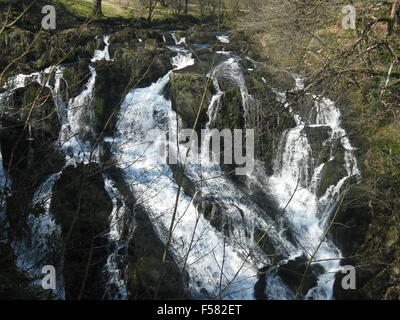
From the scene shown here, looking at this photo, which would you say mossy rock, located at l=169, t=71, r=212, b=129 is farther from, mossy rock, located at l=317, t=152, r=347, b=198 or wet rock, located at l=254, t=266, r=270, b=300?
wet rock, located at l=254, t=266, r=270, b=300

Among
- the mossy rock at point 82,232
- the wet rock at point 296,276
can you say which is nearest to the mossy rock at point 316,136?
the wet rock at point 296,276

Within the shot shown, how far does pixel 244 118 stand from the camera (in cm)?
1245

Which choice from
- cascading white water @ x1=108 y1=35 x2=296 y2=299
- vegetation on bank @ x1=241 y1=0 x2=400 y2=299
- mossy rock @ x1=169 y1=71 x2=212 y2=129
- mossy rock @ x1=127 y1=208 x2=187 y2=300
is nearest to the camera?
mossy rock @ x1=127 y1=208 x2=187 y2=300

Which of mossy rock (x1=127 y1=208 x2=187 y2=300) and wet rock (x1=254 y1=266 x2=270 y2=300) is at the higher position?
mossy rock (x1=127 y1=208 x2=187 y2=300)

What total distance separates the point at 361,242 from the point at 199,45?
1096 centimetres

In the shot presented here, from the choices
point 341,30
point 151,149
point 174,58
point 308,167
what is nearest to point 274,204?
point 308,167

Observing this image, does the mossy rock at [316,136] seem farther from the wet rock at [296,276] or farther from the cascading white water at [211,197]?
the wet rock at [296,276]

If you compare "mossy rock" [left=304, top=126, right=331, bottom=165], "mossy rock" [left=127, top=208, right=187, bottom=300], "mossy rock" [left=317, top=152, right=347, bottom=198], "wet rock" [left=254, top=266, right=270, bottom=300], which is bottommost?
"wet rock" [left=254, top=266, right=270, bottom=300]

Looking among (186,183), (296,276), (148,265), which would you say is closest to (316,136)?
(186,183)

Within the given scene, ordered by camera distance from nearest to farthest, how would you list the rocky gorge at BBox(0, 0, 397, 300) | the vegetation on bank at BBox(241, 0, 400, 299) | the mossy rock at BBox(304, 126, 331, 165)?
1. the vegetation on bank at BBox(241, 0, 400, 299)
2. the rocky gorge at BBox(0, 0, 397, 300)
3. the mossy rock at BBox(304, 126, 331, 165)

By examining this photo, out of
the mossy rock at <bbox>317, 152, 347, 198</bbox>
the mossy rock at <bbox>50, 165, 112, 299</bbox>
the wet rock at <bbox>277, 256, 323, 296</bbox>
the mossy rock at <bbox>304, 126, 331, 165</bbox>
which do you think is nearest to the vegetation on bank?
the mossy rock at <bbox>317, 152, 347, 198</bbox>

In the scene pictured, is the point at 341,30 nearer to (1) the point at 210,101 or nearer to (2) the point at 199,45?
(2) the point at 199,45

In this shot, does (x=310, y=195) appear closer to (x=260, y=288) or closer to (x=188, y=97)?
(x=260, y=288)

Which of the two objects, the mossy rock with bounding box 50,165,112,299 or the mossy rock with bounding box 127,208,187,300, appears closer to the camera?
the mossy rock with bounding box 50,165,112,299
